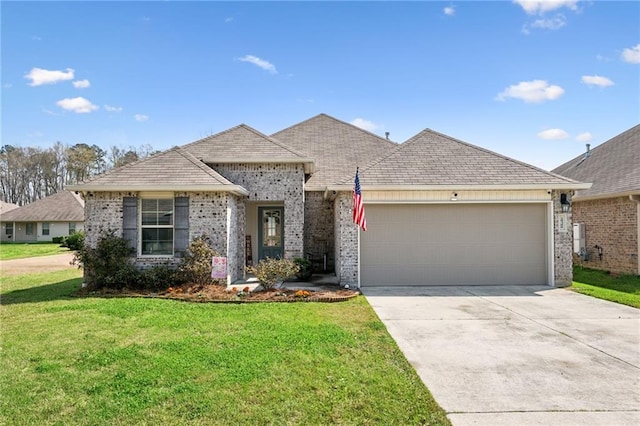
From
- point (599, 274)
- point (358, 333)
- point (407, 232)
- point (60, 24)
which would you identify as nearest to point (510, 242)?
point (407, 232)

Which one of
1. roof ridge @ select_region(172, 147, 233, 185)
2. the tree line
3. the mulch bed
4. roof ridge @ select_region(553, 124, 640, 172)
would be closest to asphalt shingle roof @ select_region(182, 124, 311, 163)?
roof ridge @ select_region(172, 147, 233, 185)

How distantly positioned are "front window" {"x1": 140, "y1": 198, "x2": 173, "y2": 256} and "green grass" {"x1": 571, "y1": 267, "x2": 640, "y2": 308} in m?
11.2

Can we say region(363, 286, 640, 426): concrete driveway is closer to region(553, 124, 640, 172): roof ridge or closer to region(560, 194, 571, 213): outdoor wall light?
region(560, 194, 571, 213): outdoor wall light

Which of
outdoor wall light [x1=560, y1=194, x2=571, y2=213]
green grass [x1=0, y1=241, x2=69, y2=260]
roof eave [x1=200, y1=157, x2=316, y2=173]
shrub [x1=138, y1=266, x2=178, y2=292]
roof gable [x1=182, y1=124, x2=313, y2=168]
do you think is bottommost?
green grass [x1=0, y1=241, x2=69, y2=260]

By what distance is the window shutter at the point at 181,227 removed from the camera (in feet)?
35.0

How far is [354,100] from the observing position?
17.4 meters

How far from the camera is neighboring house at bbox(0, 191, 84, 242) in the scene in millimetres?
35312

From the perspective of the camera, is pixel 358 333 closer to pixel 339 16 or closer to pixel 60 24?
pixel 339 16

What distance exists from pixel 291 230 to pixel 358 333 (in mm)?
7018

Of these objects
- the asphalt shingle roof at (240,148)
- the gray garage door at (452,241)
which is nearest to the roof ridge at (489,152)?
the gray garage door at (452,241)

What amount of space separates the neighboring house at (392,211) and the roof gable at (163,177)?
0.03 m

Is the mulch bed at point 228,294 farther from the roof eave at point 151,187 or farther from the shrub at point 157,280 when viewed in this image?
the roof eave at point 151,187

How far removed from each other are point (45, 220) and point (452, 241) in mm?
37004

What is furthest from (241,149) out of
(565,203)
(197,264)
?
(565,203)
